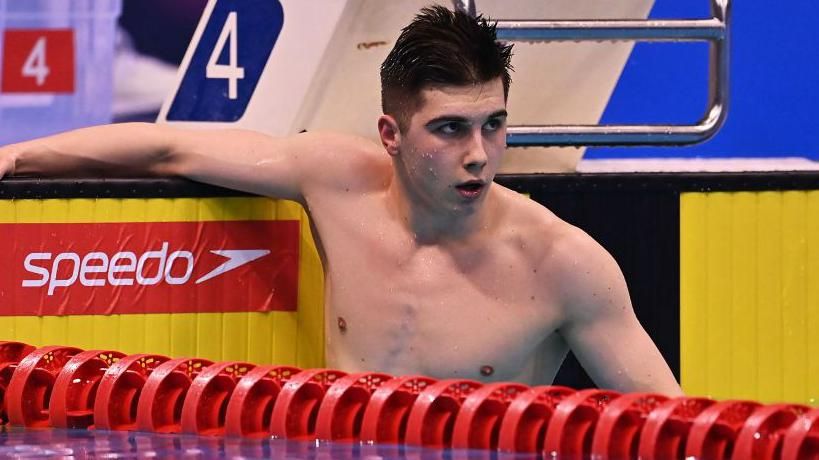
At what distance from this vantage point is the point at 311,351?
3197 mm

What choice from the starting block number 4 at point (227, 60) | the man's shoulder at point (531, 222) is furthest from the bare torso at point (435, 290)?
the starting block number 4 at point (227, 60)

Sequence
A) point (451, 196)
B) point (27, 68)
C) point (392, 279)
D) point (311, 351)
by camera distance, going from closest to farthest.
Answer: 1. point (451, 196)
2. point (392, 279)
3. point (311, 351)
4. point (27, 68)

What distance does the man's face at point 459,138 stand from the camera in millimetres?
2664

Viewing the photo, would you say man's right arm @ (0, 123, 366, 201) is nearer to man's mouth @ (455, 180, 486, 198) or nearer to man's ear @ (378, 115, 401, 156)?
man's ear @ (378, 115, 401, 156)

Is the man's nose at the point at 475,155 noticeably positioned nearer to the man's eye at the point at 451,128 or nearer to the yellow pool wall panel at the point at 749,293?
the man's eye at the point at 451,128

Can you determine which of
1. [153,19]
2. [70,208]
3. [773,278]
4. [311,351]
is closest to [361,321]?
[311,351]

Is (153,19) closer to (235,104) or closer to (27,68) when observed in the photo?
(27,68)

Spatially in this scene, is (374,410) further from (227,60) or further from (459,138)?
(227,60)

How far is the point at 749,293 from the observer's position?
3.21 metres

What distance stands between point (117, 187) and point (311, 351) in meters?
0.57

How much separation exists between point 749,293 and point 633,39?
25.3 inches

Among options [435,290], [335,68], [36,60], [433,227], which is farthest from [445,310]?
[36,60]

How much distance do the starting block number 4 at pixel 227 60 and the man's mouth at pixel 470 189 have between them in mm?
1730

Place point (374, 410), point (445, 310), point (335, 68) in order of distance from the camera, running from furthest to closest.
A: point (335, 68) → point (445, 310) → point (374, 410)
